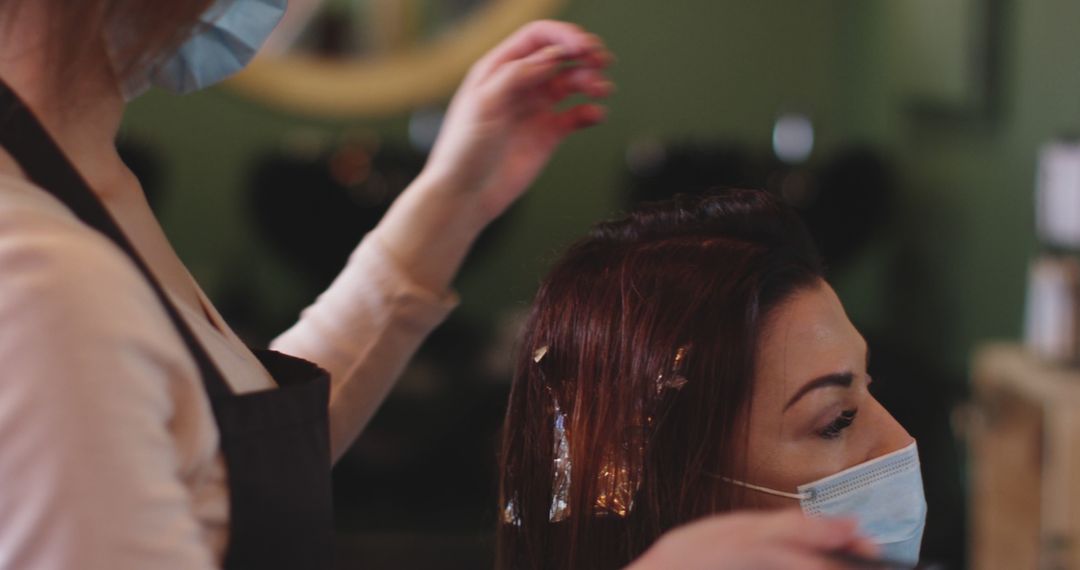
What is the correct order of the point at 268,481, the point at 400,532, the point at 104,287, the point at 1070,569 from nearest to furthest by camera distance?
the point at 104,287
the point at 268,481
the point at 1070,569
the point at 400,532

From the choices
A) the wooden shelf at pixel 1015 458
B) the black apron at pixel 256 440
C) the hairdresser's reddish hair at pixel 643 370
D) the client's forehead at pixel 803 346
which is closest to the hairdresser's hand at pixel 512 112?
the hairdresser's reddish hair at pixel 643 370

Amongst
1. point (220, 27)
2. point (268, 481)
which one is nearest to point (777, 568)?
point (268, 481)

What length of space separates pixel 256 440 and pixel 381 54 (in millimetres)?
4092

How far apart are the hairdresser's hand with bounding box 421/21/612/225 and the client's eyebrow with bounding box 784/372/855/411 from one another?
37 centimetres

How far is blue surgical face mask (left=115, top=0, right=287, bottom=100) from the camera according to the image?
35.5 inches

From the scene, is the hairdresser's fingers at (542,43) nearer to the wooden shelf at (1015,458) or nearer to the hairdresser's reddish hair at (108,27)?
the hairdresser's reddish hair at (108,27)

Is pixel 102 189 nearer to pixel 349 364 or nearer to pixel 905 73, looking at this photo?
pixel 349 364

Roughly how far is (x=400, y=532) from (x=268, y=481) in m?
3.47

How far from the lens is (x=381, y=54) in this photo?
4.70 m

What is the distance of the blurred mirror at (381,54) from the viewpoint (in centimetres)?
466

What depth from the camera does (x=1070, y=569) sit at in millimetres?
2309

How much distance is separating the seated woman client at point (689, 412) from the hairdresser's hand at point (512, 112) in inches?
6.8

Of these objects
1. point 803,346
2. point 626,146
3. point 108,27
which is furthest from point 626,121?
point 108,27

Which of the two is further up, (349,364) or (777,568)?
(777,568)
